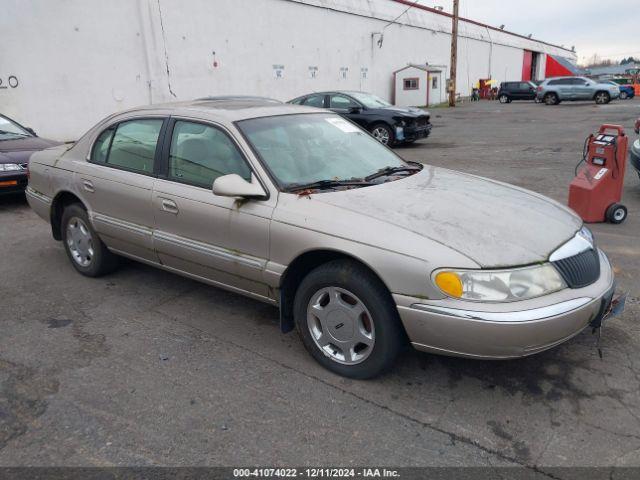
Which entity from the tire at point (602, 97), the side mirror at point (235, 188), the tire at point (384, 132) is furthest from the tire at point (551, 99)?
the side mirror at point (235, 188)

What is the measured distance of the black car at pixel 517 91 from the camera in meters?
34.9

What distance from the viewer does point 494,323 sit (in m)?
2.58

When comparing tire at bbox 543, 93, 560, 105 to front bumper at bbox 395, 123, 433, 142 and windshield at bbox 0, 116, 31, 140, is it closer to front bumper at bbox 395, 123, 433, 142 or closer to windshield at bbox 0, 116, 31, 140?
front bumper at bbox 395, 123, 433, 142

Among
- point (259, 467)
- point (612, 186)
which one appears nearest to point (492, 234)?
point (259, 467)

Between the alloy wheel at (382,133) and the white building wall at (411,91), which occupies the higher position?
the white building wall at (411,91)

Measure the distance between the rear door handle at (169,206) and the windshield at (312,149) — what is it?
744 millimetres

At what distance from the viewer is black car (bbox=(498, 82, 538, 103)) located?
34875 mm

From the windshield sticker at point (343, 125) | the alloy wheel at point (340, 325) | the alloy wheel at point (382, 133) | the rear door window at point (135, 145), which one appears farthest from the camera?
the alloy wheel at point (382, 133)

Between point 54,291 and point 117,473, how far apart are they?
258cm

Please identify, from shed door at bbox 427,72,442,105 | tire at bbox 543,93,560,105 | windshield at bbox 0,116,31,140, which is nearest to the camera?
windshield at bbox 0,116,31,140

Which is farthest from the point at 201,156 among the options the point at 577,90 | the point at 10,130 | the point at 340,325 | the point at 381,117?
the point at 577,90

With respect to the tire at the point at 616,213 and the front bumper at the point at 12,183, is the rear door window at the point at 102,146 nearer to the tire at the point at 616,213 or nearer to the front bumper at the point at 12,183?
the front bumper at the point at 12,183

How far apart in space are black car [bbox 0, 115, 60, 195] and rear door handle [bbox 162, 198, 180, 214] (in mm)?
4776

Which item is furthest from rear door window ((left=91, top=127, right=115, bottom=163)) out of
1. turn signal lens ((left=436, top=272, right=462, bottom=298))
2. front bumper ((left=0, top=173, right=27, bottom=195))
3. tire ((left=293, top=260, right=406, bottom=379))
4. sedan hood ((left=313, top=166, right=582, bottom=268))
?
front bumper ((left=0, top=173, right=27, bottom=195))
